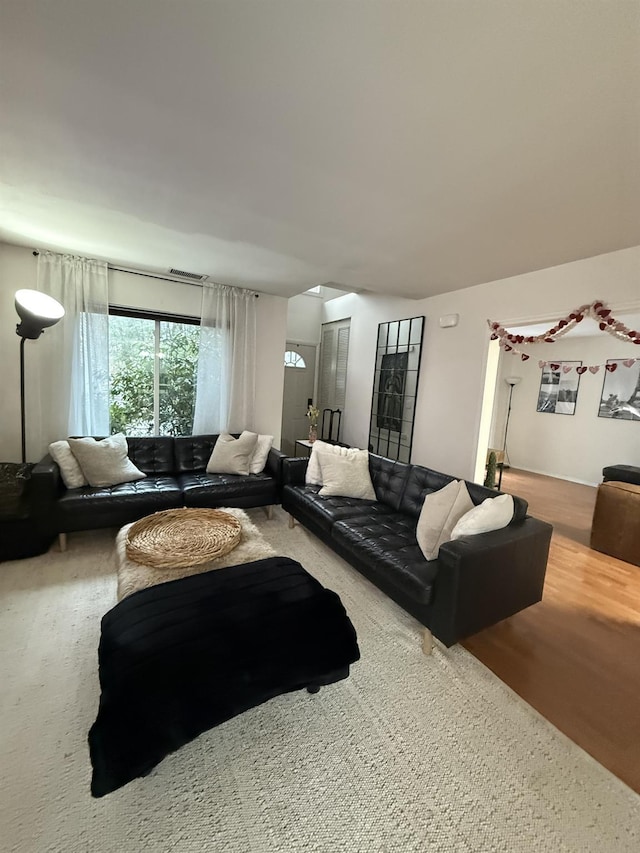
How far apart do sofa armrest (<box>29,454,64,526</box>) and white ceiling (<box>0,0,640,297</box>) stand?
1926mm

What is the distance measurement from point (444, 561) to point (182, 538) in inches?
59.9

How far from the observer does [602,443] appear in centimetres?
563

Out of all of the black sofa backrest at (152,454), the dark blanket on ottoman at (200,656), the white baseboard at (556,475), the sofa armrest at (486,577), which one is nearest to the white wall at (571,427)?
the white baseboard at (556,475)

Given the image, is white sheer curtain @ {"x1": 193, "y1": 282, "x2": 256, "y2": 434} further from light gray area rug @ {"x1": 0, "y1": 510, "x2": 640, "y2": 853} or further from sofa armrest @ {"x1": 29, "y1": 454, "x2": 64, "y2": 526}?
light gray area rug @ {"x1": 0, "y1": 510, "x2": 640, "y2": 853}

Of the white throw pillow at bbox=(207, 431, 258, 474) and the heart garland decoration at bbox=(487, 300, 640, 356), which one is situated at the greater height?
the heart garland decoration at bbox=(487, 300, 640, 356)

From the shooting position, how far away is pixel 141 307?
3.93 meters

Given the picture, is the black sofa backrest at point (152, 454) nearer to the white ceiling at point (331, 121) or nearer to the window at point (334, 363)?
the white ceiling at point (331, 121)

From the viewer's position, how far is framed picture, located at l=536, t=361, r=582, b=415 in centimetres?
606

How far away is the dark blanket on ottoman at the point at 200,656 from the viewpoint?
109 cm

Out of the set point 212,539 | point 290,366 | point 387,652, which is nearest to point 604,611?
point 387,652

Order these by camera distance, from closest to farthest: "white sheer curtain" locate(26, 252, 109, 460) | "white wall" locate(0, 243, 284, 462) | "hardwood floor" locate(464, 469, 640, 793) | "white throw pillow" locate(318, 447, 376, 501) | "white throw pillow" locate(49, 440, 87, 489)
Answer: "hardwood floor" locate(464, 469, 640, 793) → "white throw pillow" locate(49, 440, 87, 489) → "white throw pillow" locate(318, 447, 376, 501) → "white wall" locate(0, 243, 284, 462) → "white sheer curtain" locate(26, 252, 109, 460)

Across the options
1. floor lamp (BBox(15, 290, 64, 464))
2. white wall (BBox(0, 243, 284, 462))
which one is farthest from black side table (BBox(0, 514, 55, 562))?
A: floor lamp (BBox(15, 290, 64, 464))

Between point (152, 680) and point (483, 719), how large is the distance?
56.4 inches

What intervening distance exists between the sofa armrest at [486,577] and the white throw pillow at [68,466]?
9.64ft
